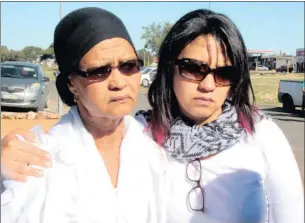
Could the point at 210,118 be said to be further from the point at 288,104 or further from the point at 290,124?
the point at 288,104

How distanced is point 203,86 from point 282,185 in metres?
0.44

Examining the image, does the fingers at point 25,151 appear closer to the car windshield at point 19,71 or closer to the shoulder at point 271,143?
the shoulder at point 271,143

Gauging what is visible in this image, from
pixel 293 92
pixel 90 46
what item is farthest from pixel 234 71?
pixel 293 92

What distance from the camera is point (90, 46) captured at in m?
1.64

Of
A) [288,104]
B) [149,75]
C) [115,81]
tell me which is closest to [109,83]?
[115,81]

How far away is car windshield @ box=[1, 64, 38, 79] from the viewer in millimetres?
13754

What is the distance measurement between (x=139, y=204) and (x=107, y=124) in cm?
31

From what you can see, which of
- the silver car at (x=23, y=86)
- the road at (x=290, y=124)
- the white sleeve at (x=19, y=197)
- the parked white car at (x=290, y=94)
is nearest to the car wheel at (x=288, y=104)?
the parked white car at (x=290, y=94)

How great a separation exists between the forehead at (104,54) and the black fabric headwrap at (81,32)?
14 millimetres

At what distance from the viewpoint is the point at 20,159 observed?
57.5 inches

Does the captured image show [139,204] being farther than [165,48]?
No

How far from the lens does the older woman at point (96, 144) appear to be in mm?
1558

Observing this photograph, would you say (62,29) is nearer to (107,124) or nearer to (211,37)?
(107,124)

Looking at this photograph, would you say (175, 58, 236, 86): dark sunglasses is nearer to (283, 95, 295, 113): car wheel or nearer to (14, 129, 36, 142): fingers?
(14, 129, 36, 142): fingers
